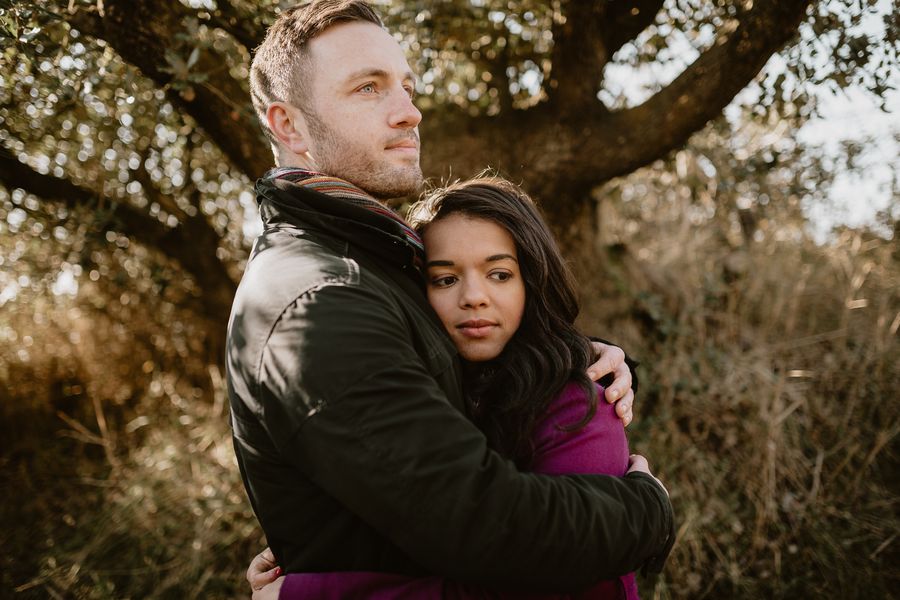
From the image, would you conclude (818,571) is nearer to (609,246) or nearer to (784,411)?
(784,411)

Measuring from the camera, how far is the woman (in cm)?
160

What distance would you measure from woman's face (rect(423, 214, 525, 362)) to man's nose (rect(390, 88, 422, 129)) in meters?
0.35

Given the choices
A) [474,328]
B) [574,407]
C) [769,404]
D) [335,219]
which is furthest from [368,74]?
[769,404]

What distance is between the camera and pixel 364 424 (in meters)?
1.17

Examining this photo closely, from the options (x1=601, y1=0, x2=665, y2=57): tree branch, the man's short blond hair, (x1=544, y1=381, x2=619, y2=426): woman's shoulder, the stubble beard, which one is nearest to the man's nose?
the stubble beard

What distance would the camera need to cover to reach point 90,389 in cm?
541

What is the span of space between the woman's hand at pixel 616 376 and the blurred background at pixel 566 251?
74.6 inches

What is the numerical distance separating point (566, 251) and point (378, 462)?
135 inches

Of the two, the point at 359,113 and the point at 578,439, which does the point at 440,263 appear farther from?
the point at 578,439

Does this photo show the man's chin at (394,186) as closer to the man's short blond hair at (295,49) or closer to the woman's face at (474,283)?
the woman's face at (474,283)

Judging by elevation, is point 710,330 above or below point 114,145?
below

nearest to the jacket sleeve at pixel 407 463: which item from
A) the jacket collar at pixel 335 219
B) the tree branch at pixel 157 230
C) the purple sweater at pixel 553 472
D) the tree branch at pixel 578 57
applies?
the purple sweater at pixel 553 472

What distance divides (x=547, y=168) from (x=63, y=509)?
4.31m

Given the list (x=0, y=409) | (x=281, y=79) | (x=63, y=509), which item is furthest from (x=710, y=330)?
(x=0, y=409)
